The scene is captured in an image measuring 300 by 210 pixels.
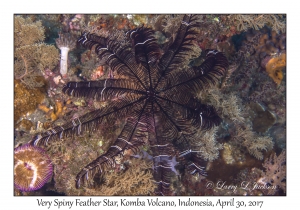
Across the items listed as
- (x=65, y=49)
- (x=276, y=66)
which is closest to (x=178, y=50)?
(x=65, y=49)

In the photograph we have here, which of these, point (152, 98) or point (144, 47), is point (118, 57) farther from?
point (152, 98)

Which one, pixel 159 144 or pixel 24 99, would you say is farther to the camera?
pixel 24 99

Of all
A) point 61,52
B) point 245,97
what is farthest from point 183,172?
point 61,52

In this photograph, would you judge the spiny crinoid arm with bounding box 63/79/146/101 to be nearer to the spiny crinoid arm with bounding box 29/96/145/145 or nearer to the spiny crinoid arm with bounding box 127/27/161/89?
the spiny crinoid arm with bounding box 29/96/145/145

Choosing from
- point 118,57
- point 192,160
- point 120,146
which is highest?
point 118,57

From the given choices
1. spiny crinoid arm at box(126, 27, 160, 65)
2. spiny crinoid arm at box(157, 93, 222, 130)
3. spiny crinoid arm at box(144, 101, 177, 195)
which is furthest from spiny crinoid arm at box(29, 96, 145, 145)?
spiny crinoid arm at box(126, 27, 160, 65)

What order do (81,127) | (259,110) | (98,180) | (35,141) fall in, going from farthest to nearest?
(259,110), (98,180), (35,141), (81,127)

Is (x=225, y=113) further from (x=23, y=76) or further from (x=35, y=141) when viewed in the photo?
(x=23, y=76)
